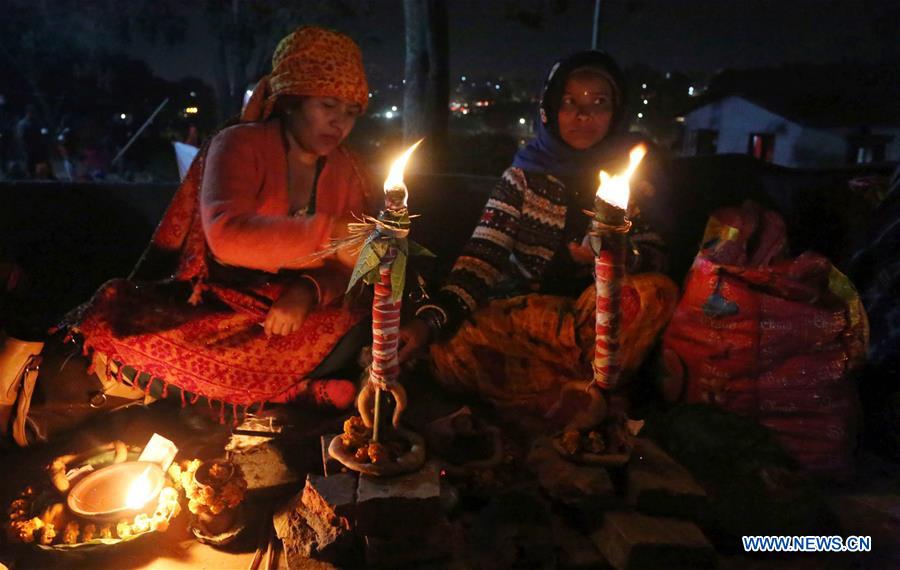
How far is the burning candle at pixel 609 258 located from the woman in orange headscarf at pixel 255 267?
122 cm

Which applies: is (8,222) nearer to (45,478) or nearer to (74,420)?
(74,420)

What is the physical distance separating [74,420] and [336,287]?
137 centimetres

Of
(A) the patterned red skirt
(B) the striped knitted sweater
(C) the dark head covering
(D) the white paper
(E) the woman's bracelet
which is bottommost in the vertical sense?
(D) the white paper

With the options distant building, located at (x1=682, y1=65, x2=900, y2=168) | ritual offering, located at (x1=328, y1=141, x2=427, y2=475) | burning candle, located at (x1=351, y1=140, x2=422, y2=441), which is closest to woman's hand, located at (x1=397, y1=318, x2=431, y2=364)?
ritual offering, located at (x1=328, y1=141, x2=427, y2=475)

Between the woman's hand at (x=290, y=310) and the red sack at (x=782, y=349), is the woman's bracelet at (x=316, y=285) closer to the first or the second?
the woman's hand at (x=290, y=310)

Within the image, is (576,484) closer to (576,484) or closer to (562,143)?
(576,484)

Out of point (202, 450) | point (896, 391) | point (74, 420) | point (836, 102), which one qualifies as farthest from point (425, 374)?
point (836, 102)

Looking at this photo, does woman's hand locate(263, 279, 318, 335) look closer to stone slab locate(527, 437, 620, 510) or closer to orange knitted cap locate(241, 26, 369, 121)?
orange knitted cap locate(241, 26, 369, 121)

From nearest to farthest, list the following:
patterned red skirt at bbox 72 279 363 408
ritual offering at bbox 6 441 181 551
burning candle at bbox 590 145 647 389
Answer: burning candle at bbox 590 145 647 389, ritual offering at bbox 6 441 181 551, patterned red skirt at bbox 72 279 363 408

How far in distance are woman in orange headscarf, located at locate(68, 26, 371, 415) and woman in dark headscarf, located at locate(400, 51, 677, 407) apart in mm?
599

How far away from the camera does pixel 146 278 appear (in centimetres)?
277

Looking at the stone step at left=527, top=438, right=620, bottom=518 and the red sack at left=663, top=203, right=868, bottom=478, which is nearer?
the stone step at left=527, top=438, right=620, bottom=518

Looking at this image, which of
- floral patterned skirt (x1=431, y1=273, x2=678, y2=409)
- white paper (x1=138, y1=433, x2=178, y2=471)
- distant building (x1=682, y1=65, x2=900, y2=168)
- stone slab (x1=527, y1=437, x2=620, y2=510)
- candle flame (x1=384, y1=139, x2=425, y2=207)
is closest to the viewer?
candle flame (x1=384, y1=139, x2=425, y2=207)

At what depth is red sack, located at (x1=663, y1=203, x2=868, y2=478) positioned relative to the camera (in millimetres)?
2771
